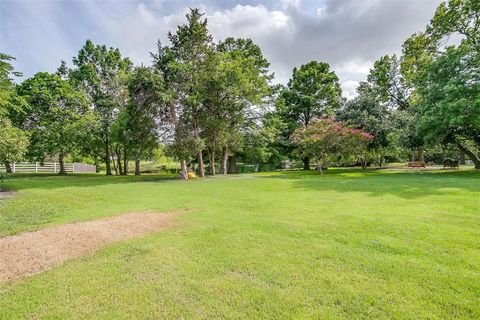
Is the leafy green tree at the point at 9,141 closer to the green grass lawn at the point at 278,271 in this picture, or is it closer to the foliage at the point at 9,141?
the foliage at the point at 9,141

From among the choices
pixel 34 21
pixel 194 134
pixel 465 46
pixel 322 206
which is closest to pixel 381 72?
pixel 465 46

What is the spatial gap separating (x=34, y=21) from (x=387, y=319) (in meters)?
14.3

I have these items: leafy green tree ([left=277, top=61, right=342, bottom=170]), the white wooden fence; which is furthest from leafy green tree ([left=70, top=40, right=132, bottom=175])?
leafy green tree ([left=277, top=61, right=342, bottom=170])

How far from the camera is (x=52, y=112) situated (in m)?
25.6

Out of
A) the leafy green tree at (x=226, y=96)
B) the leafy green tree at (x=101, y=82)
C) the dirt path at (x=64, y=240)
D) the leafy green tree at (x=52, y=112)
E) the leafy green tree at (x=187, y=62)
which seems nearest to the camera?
the dirt path at (x=64, y=240)

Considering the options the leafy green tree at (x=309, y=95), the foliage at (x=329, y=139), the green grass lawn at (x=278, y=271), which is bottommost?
the green grass lawn at (x=278, y=271)

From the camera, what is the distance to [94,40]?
2808 centimetres

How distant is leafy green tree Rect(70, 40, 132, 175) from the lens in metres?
26.8

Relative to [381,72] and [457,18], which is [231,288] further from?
[381,72]

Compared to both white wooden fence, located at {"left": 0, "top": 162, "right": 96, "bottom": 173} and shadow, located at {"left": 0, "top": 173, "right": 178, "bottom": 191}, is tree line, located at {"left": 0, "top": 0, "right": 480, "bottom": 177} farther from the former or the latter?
white wooden fence, located at {"left": 0, "top": 162, "right": 96, "bottom": 173}

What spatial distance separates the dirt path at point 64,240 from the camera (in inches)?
162

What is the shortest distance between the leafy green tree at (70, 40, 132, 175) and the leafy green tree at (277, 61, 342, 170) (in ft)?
58.4

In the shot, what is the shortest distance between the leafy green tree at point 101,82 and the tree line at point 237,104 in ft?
0.35

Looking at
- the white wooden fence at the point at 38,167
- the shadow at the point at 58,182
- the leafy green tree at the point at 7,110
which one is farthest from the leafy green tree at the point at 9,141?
the white wooden fence at the point at 38,167
